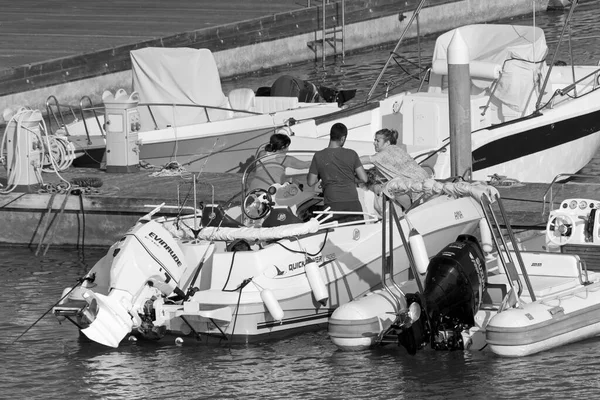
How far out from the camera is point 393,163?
13016 millimetres

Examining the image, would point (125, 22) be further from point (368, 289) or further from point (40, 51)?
point (368, 289)

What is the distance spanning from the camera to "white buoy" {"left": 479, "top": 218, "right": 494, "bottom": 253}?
12312 mm

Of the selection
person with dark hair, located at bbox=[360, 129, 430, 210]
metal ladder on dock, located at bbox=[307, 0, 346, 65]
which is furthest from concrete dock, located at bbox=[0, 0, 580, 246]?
person with dark hair, located at bbox=[360, 129, 430, 210]

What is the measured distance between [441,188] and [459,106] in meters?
2.87

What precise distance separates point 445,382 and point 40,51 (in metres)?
16.0

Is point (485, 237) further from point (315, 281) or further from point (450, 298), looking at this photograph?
point (315, 281)

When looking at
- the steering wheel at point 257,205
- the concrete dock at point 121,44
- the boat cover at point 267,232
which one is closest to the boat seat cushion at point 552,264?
the boat cover at point 267,232

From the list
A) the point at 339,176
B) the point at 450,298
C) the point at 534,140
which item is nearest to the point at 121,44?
the point at 534,140

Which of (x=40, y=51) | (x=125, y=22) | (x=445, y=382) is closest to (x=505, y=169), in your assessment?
(x=445, y=382)

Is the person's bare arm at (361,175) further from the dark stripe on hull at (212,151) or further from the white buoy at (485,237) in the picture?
the dark stripe on hull at (212,151)

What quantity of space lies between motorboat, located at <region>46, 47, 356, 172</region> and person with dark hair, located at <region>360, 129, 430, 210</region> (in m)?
4.39

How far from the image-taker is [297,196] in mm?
13391

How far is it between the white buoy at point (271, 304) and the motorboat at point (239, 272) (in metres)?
0.01

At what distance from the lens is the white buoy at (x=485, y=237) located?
12.3m
